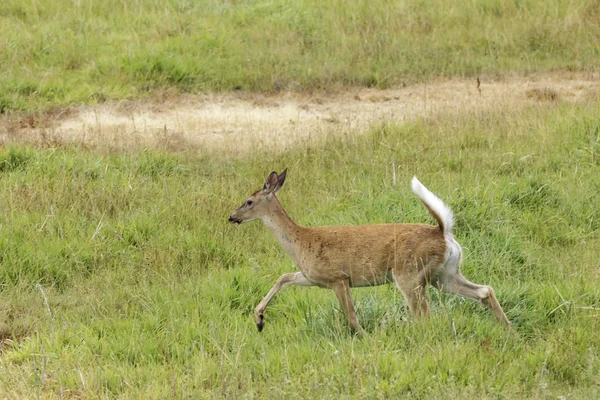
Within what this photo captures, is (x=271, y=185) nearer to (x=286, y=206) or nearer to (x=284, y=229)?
(x=284, y=229)

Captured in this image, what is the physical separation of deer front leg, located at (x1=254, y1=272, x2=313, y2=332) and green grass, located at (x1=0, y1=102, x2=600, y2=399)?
0.35ft

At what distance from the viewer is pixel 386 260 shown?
19.5ft

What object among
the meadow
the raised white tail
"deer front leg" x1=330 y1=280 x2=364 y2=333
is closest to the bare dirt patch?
the meadow

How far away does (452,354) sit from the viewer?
5.08 metres

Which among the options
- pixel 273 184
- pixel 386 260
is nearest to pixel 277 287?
pixel 386 260

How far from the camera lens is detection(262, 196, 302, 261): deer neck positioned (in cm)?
635

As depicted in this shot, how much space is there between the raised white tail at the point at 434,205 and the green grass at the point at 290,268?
479mm

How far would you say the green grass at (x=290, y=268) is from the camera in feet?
16.7

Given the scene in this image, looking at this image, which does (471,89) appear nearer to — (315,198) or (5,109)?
(315,198)

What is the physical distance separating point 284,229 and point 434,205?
112cm

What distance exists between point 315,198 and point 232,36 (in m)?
5.37

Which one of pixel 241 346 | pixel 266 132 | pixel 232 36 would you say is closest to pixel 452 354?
pixel 241 346

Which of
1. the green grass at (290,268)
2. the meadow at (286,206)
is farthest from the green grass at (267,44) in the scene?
the green grass at (290,268)

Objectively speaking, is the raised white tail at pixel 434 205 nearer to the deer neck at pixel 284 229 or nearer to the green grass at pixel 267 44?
the deer neck at pixel 284 229
